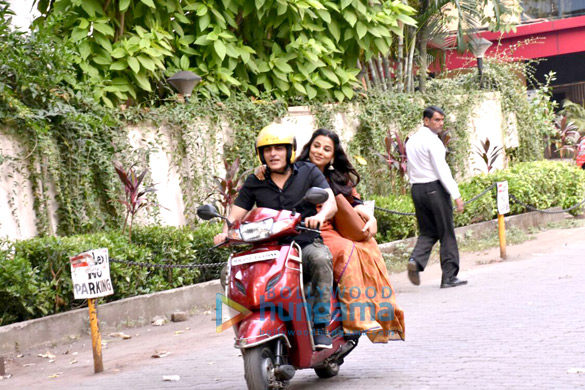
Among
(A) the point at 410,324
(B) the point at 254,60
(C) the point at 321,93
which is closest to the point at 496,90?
(C) the point at 321,93

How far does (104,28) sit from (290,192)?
7.41 m

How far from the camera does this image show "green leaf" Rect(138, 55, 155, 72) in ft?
41.8

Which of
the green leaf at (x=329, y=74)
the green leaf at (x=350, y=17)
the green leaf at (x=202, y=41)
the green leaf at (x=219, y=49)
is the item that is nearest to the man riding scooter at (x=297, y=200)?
the green leaf at (x=219, y=49)

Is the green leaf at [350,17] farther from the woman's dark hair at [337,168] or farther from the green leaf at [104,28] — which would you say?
the woman's dark hair at [337,168]

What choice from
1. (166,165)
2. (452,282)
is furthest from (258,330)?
(166,165)

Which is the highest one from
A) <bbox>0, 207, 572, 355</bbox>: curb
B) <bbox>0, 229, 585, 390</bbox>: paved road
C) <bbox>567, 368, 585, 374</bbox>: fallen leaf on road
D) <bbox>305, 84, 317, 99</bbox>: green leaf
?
<bbox>305, 84, 317, 99</bbox>: green leaf

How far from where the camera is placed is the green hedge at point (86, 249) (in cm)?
914

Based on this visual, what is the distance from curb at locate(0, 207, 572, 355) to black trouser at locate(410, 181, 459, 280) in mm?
2572

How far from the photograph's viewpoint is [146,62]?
42.0 feet

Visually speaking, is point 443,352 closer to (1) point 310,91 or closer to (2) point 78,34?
(2) point 78,34

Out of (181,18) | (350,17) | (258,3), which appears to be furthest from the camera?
(350,17)

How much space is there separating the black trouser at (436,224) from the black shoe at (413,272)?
2.1 inches

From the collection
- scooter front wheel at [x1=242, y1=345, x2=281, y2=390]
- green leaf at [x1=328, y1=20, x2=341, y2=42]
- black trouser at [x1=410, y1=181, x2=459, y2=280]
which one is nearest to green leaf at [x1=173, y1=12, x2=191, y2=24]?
green leaf at [x1=328, y1=20, x2=341, y2=42]

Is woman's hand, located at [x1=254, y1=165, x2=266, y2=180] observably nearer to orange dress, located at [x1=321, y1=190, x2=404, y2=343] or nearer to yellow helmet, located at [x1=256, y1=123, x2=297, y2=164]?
yellow helmet, located at [x1=256, y1=123, x2=297, y2=164]
